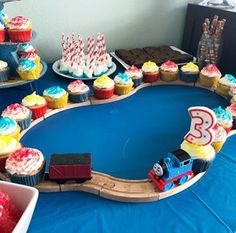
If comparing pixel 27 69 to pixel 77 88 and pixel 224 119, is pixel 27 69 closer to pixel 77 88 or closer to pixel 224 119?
pixel 77 88

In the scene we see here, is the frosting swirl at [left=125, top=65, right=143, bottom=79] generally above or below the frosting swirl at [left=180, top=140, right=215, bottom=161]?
above

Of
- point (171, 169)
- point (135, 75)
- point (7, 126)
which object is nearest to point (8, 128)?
point (7, 126)

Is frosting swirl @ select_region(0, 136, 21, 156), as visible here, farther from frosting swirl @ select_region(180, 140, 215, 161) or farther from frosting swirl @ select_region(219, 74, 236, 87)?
frosting swirl @ select_region(219, 74, 236, 87)

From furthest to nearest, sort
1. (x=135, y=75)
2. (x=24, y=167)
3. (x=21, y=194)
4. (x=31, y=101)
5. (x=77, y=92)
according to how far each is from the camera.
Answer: (x=135, y=75) < (x=77, y=92) < (x=31, y=101) < (x=24, y=167) < (x=21, y=194)

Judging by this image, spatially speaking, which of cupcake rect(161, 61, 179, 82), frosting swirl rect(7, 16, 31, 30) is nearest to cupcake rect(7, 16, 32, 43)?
frosting swirl rect(7, 16, 31, 30)

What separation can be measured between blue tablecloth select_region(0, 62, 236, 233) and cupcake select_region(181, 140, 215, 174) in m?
0.03

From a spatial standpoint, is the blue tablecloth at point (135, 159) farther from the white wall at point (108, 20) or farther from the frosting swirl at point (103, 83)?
the white wall at point (108, 20)

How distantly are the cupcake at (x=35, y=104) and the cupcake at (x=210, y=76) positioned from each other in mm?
672

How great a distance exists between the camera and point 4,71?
1.03 m

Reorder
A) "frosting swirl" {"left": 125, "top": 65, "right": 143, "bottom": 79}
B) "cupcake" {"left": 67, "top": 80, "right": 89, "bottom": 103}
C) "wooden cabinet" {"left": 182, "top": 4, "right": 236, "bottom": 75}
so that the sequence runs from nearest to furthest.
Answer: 1. "cupcake" {"left": 67, "top": 80, "right": 89, "bottom": 103}
2. "frosting swirl" {"left": 125, "top": 65, "right": 143, "bottom": 79}
3. "wooden cabinet" {"left": 182, "top": 4, "right": 236, "bottom": 75}

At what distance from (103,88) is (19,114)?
13.2 inches

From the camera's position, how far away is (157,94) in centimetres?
120

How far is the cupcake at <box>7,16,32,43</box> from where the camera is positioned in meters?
0.95

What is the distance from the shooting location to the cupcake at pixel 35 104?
37.2 inches
